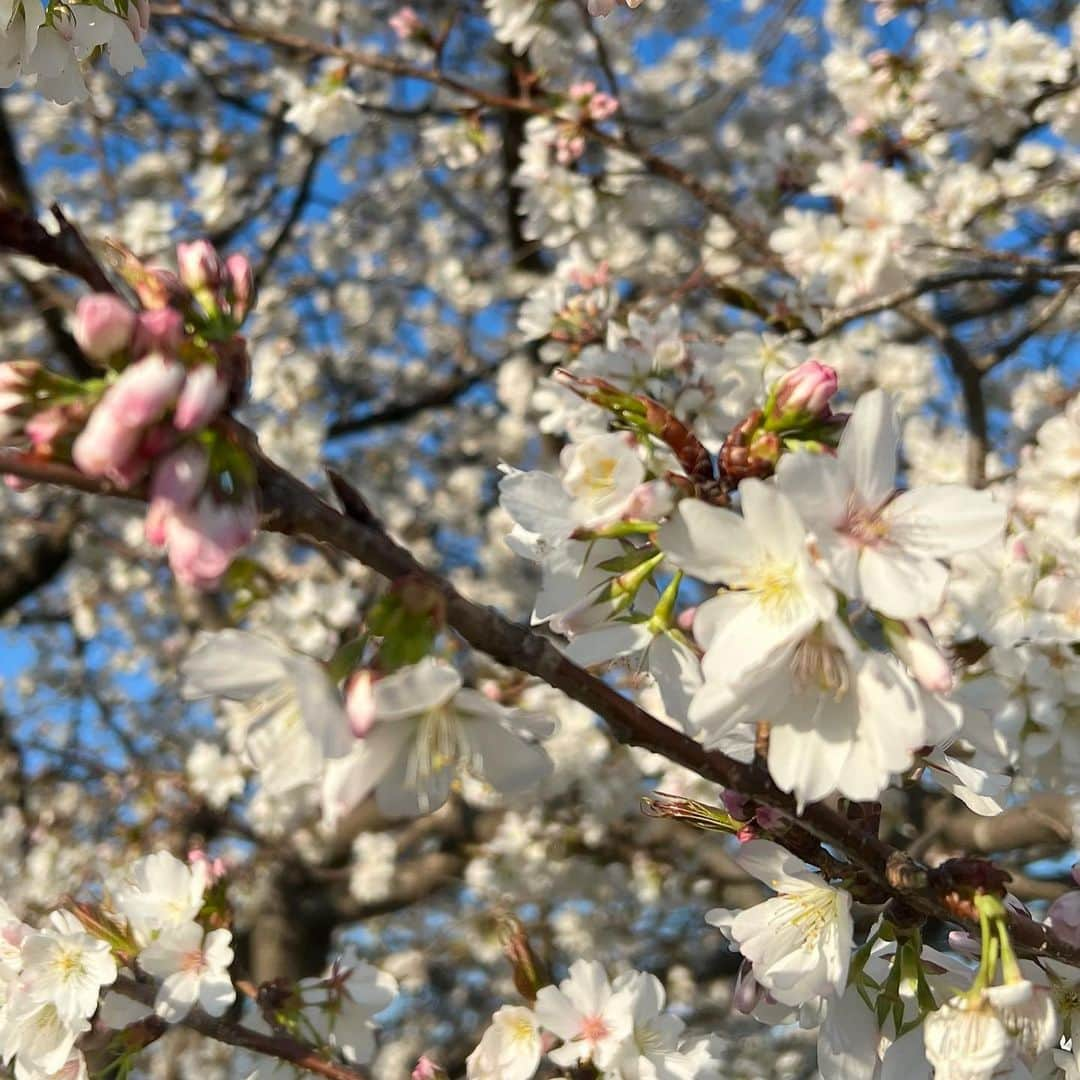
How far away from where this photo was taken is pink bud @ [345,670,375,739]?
0.68m

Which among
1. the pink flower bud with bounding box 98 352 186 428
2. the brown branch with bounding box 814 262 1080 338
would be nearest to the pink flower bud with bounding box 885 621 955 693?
the pink flower bud with bounding box 98 352 186 428

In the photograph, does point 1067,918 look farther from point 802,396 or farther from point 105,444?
point 105,444

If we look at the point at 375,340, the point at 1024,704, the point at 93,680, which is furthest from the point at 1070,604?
the point at 93,680

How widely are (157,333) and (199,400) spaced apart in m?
0.07

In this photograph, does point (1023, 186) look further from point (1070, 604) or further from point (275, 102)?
point (275, 102)

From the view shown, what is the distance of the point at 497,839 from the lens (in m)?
4.16

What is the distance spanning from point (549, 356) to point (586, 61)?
340 cm

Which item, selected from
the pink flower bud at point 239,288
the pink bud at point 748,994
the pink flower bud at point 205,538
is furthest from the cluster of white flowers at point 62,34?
the pink bud at point 748,994

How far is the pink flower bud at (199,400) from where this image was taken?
0.65 metres

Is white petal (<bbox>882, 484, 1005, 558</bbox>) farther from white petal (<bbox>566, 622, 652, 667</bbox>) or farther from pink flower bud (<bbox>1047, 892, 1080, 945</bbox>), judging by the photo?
pink flower bud (<bbox>1047, 892, 1080, 945</bbox>)

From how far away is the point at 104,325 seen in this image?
67 centimetres

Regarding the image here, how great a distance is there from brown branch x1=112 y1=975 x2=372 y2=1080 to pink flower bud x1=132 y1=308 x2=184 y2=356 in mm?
955

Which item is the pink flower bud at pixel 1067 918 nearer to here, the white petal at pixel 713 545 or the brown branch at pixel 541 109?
the white petal at pixel 713 545

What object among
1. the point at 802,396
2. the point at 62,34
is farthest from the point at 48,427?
the point at 62,34
